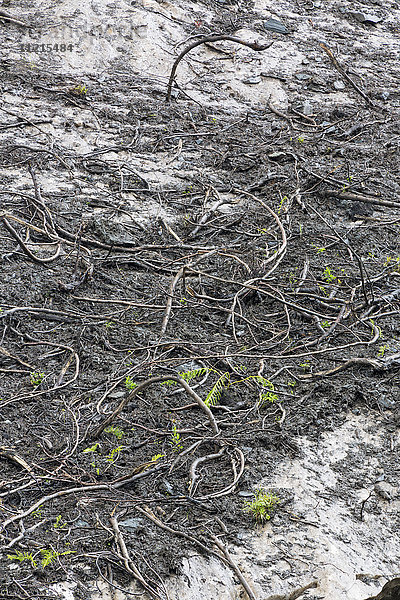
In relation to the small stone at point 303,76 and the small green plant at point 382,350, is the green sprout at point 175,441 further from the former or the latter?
the small stone at point 303,76

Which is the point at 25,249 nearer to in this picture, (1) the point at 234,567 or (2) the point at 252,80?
(1) the point at 234,567

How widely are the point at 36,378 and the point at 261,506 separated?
1.37 m

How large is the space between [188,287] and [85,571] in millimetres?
2090

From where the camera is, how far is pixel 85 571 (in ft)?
6.80

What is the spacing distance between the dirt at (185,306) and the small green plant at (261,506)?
5 centimetres

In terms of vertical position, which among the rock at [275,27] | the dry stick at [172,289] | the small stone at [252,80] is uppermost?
the dry stick at [172,289]

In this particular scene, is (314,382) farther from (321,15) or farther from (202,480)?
(321,15)

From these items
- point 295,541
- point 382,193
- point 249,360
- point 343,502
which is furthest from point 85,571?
point 382,193

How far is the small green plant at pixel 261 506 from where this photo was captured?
237 centimetres

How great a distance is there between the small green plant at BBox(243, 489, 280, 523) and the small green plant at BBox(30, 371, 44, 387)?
1.26 metres

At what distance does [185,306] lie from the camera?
12.0 ft

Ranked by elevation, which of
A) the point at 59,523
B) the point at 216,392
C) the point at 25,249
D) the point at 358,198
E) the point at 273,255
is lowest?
the point at 358,198

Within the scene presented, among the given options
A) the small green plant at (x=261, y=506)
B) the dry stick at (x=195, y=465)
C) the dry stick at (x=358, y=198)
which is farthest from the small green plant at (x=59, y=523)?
the dry stick at (x=358, y=198)

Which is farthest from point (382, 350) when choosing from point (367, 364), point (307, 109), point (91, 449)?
point (307, 109)
